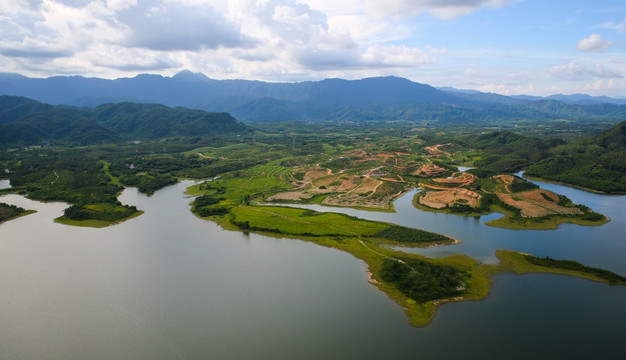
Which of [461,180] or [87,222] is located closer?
[87,222]

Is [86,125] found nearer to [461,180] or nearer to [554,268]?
[461,180]

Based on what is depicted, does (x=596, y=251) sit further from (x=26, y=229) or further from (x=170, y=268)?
(x=26, y=229)

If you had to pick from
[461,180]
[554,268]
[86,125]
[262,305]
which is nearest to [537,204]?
[461,180]

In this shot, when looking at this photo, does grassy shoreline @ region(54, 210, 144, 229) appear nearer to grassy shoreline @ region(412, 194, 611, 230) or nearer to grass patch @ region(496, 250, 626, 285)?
grass patch @ region(496, 250, 626, 285)

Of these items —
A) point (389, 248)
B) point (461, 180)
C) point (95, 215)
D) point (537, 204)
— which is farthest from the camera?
point (461, 180)

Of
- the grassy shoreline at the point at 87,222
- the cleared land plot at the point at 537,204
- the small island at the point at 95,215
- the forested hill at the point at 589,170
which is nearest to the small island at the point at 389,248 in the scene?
the cleared land plot at the point at 537,204

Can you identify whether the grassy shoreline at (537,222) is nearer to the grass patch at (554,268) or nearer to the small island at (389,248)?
the small island at (389,248)

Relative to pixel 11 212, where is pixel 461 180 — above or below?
above
